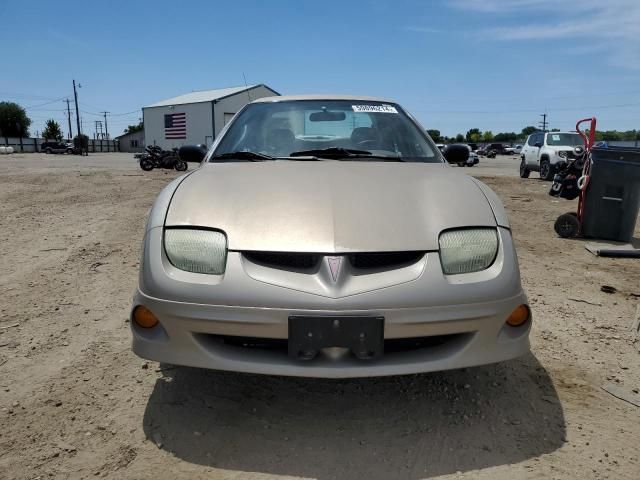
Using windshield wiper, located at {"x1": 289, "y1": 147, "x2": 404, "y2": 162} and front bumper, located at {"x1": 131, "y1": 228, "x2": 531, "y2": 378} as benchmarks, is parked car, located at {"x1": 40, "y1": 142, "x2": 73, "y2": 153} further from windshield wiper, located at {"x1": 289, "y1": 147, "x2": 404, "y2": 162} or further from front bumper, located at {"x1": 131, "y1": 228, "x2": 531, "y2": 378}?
front bumper, located at {"x1": 131, "y1": 228, "x2": 531, "y2": 378}

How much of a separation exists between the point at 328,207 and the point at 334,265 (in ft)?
1.03

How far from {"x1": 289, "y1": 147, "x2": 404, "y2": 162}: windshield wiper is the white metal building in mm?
40837

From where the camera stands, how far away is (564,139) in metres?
15.3

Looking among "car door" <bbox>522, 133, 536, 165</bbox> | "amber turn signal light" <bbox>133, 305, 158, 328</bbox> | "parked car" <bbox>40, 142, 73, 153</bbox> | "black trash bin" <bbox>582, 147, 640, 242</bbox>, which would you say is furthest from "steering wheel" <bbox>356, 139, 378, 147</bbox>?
"parked car" <bbox>40, 142, 73, 153</bbox>

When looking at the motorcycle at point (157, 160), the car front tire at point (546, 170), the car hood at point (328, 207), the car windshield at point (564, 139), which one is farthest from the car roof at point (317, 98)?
the motorcycle at point (157, 160)

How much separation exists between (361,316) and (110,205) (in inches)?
282

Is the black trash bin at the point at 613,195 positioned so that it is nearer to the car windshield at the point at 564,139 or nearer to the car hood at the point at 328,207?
the car hood at the point at 328,207

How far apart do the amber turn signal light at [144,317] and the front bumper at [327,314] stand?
2 cm

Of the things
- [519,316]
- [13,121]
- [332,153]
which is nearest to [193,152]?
[332,153]

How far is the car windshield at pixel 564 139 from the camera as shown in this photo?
49.9 feet

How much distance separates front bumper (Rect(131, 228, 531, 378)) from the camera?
5.80 ft

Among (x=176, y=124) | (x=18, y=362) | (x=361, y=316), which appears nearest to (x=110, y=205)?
(x=18, y=362)

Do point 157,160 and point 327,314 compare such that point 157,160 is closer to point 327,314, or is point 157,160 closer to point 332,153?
point 332,153

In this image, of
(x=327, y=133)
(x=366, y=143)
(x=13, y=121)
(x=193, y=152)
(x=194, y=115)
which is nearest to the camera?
(x=366, y=143)
